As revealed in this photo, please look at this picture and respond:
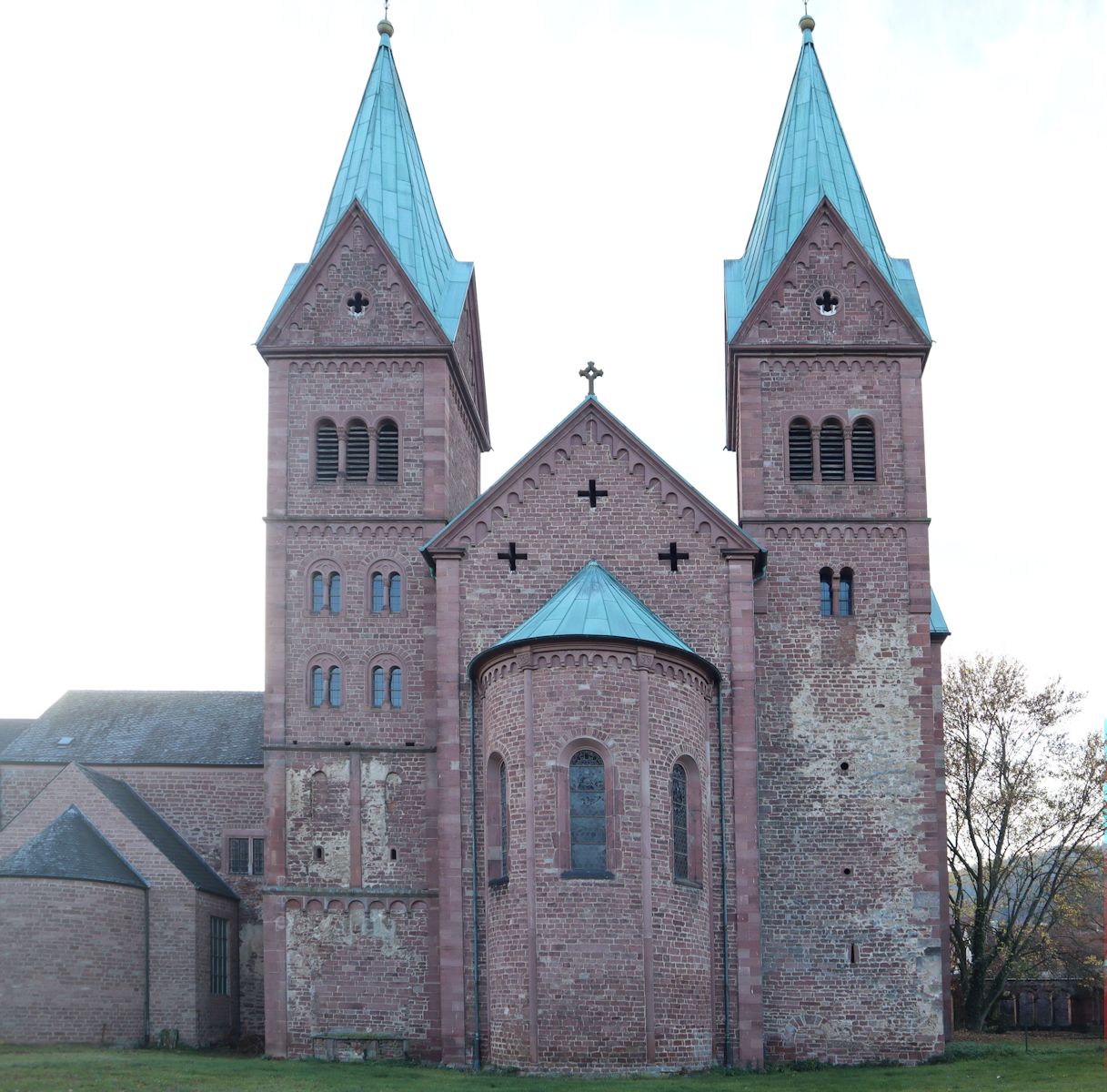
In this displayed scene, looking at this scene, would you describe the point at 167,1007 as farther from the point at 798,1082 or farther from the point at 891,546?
the point at 891,546

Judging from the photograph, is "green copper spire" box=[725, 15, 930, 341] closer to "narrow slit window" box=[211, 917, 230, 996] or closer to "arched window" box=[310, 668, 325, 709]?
"arched window" box=[310, 668, 325, 709]

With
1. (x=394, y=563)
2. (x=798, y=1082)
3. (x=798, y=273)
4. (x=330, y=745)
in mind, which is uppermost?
(x=798, y=273)

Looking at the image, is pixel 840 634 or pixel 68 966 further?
pixel 68 966

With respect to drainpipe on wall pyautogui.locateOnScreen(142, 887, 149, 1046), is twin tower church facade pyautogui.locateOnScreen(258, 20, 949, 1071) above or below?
above

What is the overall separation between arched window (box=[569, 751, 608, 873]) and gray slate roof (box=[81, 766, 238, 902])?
15540mm

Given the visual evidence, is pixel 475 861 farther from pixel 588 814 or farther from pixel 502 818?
pixel 588 814

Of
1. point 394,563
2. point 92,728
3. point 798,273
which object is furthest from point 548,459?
point 92,728

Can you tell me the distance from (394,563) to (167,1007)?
14040mm

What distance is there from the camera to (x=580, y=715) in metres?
33.9

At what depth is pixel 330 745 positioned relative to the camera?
38500 mm

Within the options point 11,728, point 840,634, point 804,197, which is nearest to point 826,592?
point 840,634

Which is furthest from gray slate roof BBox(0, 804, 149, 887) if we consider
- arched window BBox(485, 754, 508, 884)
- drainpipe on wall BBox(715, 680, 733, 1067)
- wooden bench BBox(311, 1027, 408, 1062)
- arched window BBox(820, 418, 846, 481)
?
arched window BBox(820, 418, 846, 481)

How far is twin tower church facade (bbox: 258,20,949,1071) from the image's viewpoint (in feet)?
111

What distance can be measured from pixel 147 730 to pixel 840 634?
25150 millimetres
